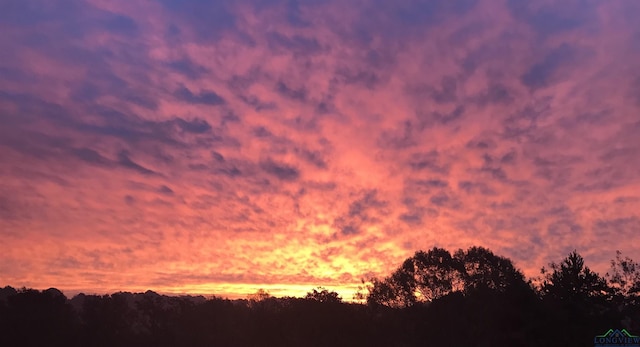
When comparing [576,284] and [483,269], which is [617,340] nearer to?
[576,284]

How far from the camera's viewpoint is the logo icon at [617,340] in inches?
1747

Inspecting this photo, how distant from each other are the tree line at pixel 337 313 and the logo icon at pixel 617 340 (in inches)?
289

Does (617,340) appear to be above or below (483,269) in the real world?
below

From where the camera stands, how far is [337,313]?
79.8m

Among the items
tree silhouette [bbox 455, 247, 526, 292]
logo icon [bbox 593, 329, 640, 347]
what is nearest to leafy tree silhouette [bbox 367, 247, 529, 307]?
tree silhouette [bbox 455, 247, 526, 292]

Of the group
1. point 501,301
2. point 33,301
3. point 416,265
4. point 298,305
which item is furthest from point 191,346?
point 501,301

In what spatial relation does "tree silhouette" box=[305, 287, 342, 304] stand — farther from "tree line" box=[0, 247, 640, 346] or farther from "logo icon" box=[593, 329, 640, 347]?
"logo icon" box=[593, 329, 640, 347]

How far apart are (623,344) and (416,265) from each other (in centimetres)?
3642

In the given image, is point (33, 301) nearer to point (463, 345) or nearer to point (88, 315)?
point (88, 315)

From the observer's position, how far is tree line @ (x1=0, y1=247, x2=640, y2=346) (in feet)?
209

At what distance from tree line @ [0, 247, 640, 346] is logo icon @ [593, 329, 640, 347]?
7342 millimetres

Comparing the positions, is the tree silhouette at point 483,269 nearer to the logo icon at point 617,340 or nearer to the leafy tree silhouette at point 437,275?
the leafy tree silhouette at point 437,275

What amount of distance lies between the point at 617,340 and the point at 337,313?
41295 millimetres

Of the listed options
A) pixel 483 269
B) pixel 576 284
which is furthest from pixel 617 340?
pixel 483 269
